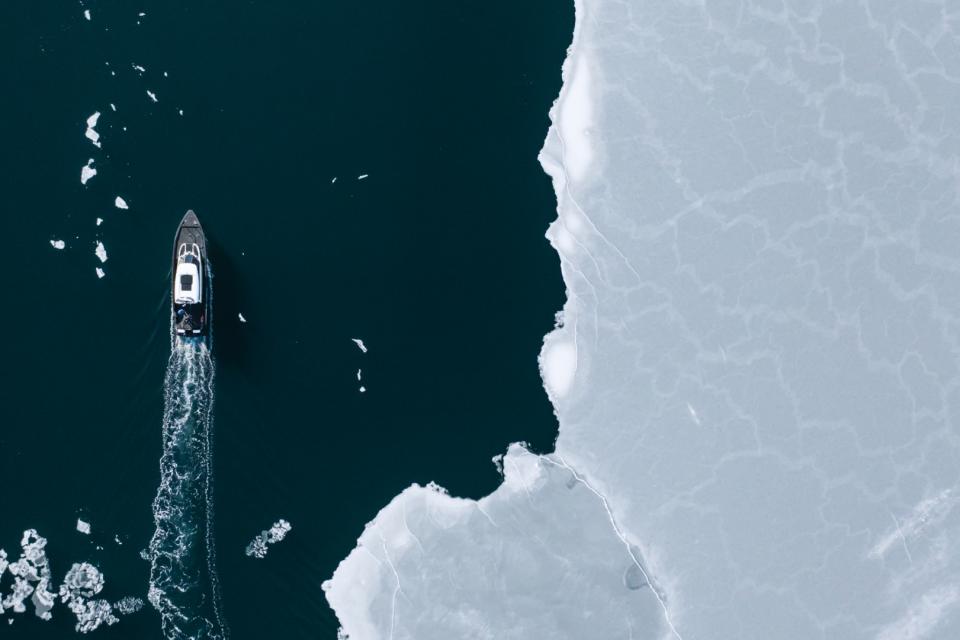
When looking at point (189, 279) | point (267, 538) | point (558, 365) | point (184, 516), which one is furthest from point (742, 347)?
point (184, 516)

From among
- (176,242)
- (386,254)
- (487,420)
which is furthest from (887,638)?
(176,242)

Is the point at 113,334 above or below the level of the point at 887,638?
above

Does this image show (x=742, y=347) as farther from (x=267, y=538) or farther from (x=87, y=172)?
(x=87, y=172)

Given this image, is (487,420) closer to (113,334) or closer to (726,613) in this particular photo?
(726,613)

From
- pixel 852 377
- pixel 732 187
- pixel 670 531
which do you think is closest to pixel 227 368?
pixel 670 531

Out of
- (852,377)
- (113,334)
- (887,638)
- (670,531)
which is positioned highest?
(113,334)

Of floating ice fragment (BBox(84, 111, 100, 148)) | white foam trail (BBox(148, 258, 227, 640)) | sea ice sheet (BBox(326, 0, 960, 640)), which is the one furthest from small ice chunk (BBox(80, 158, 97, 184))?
sea ice sheet (BBox(326, 0, 960, 640))

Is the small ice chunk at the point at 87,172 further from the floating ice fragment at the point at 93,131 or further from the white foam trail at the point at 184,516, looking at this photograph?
the white foam trail at the point at 184,516
